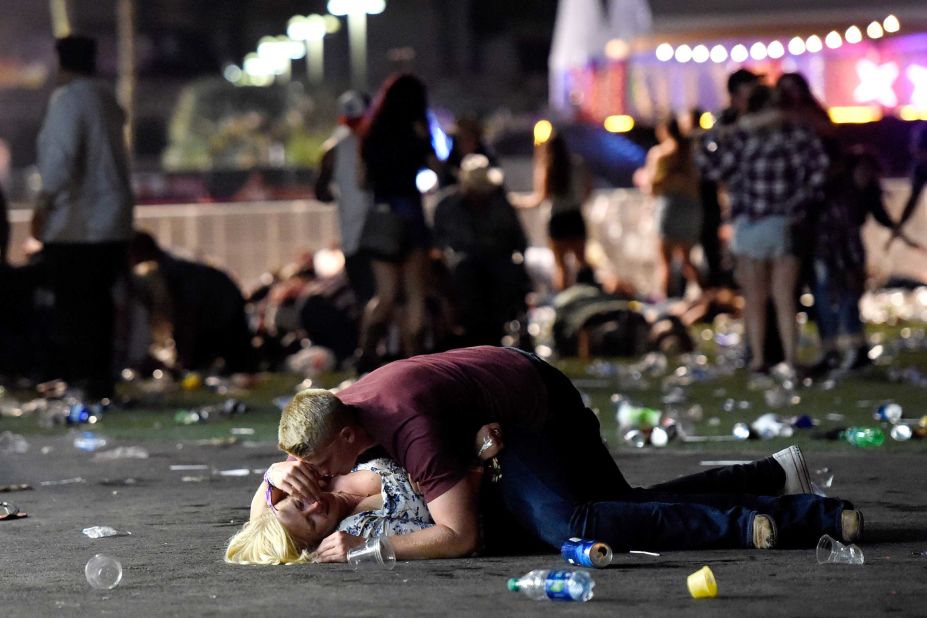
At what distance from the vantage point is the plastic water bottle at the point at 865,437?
9.12m

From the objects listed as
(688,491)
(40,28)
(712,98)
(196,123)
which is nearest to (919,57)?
(712,98)

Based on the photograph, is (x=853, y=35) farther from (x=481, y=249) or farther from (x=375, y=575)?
(x=375, y=575)

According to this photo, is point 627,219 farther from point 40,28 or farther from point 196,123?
point 40,28

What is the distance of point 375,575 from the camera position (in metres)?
5.74

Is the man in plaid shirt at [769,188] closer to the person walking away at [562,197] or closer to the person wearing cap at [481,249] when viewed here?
the person wearing cap at [481,249]

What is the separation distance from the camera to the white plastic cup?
584 centimetres

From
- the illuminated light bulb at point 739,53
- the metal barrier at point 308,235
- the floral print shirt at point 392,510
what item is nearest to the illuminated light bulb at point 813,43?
the illuminated light bulb at point 739,53

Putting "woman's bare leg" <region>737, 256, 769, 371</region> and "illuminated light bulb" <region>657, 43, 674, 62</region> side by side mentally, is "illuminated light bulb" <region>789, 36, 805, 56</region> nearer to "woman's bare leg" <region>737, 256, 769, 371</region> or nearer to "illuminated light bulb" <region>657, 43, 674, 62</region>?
"illuminated light bulb" <region>657, 43, 674, 62</region>

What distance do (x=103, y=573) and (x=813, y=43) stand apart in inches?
773

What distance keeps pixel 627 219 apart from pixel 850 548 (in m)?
15.3

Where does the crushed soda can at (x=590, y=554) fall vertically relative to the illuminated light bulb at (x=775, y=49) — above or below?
below

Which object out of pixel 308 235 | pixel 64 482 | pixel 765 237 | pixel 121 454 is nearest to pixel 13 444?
pixel 121 454

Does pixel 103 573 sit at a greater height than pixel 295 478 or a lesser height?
lesser

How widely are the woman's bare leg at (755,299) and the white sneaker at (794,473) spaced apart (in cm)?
601
